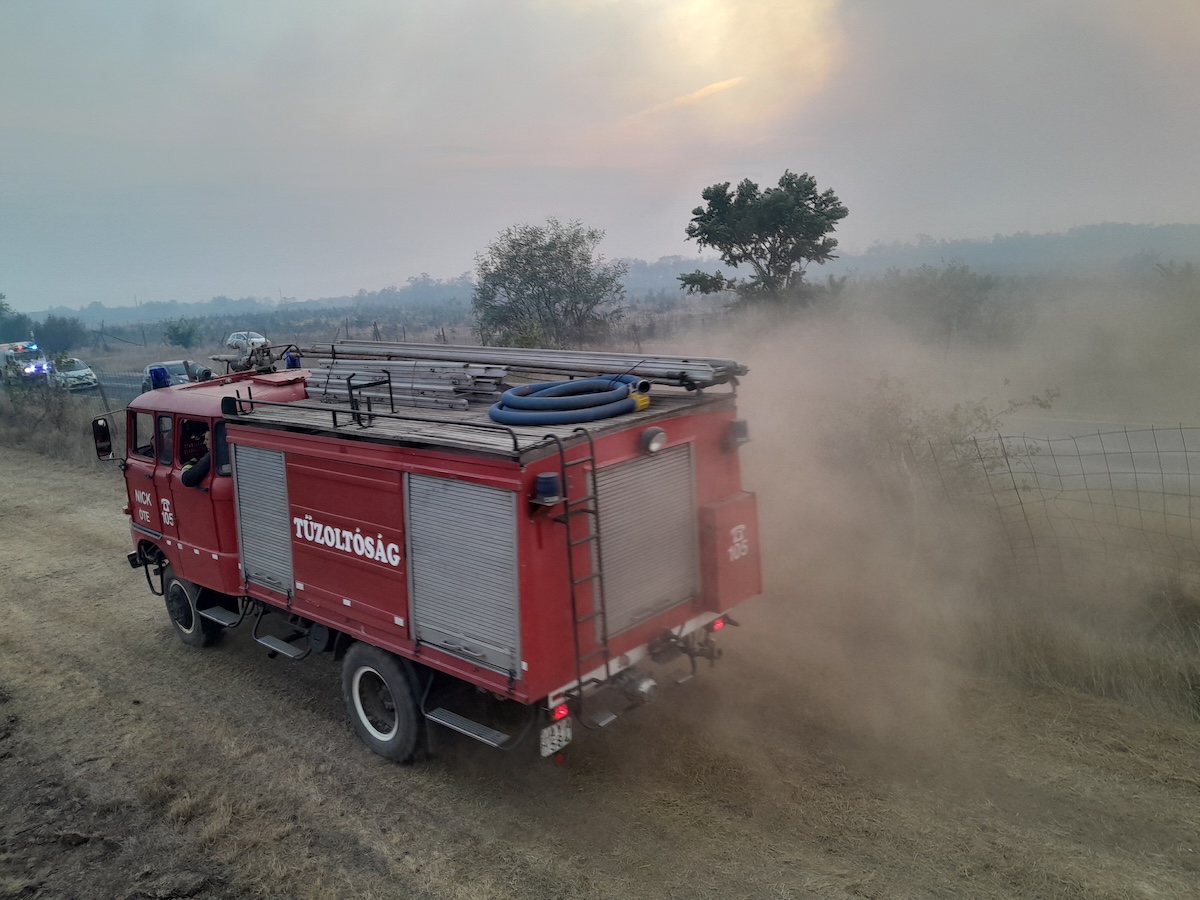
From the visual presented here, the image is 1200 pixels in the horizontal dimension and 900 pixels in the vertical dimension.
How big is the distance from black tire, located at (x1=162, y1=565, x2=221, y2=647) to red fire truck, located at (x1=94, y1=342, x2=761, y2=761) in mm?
768

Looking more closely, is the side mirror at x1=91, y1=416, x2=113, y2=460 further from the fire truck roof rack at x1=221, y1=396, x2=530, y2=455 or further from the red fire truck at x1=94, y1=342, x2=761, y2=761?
the fire truck roof rack at x1=221, y1=396, x2=530, y2=455

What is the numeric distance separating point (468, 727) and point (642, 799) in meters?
1.32

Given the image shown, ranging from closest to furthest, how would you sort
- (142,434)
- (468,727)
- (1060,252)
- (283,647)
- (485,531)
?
(485,531), (468,727), (283,647), (142,434), (1060,252)

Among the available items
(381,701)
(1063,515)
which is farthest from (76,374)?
(1063,515)

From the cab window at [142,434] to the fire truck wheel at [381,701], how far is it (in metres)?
3.91

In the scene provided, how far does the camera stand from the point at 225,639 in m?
8.73

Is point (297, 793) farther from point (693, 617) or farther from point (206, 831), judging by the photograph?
point (693, 617)

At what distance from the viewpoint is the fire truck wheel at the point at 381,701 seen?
5879 mm

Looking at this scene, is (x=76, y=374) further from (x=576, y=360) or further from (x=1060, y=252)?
(x=1060, y=252)

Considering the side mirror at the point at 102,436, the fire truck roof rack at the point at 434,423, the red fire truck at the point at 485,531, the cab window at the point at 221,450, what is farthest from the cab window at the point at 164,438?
the fire truck roof rack at the point at 434,423

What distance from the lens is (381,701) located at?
628 cm

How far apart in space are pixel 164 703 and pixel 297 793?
2438mm

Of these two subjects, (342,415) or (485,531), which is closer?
(485,531)

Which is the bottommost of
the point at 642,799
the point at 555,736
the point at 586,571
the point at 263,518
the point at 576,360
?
the point at 642,799
